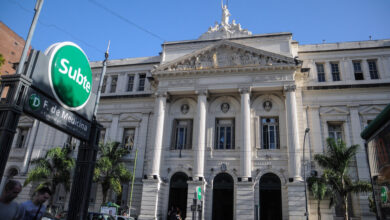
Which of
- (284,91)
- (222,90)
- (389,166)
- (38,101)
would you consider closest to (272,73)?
(284,91)

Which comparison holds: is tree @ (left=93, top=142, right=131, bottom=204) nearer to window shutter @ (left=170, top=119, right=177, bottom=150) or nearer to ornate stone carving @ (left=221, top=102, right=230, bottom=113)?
window shutter @ (left=170, top=119, right=177, bottom=150)

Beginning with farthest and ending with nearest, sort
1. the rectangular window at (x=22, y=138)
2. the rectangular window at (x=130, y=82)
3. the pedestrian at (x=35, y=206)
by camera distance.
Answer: the rectangular window at (x=130, y=82)
the rectangular window at (x=22, y=138)
the pedestrian at (x=35, y=206)

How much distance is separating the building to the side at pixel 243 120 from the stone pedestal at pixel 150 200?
86 millimetres

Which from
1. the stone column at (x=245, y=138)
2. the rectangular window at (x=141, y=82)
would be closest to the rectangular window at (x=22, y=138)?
the rectangular window at (x=141, y=82)

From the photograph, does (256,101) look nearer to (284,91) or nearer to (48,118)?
(284,91)

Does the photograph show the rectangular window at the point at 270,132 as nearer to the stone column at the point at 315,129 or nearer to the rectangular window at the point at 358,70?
the stone column at the point at 315,129

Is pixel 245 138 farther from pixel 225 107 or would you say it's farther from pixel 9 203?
pixel 9 203

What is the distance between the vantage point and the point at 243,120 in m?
26.6

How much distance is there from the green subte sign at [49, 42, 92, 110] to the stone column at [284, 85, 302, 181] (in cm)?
2033

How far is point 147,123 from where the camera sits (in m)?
31.2

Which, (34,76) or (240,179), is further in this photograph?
(240,179)

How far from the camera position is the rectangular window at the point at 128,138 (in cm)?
3128

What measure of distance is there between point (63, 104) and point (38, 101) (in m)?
0.82

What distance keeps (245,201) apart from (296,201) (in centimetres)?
401
